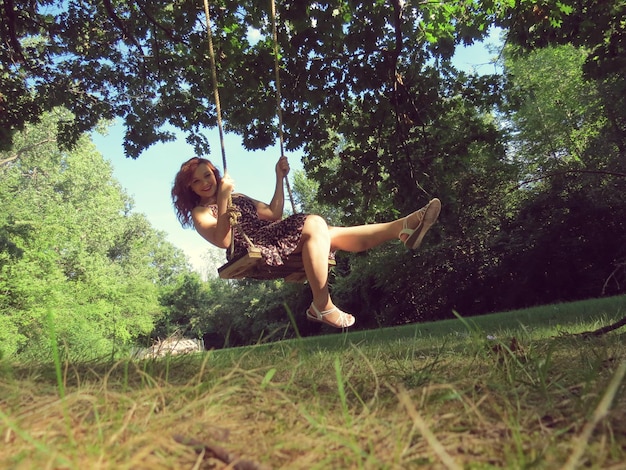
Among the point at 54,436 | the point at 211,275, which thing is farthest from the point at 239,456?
the point at 211,275

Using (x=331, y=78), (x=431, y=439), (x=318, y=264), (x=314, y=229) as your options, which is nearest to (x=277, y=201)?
(x=314, y=229)

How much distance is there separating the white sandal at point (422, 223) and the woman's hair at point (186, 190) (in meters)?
1.47

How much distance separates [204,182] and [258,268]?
86cm

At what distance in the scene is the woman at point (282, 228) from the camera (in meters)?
2.93

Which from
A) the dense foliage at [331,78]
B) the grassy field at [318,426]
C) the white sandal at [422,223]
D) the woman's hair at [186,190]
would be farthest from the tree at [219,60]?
the grassy field at [318,426]

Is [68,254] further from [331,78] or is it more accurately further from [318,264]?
[318,264]

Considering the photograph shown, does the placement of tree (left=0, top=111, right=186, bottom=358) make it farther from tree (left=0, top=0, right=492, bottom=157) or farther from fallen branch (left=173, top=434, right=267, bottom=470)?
tree (left=0, top=0, right=492, bottom=157)

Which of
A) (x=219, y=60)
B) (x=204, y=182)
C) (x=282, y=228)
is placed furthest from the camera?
(x=219, y=60)

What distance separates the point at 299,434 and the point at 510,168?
757 centimetres

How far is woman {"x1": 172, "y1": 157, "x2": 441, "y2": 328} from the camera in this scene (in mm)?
2930

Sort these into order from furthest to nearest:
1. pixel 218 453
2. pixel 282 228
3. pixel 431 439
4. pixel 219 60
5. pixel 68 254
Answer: pixel 68 254
pixel 219 60
pixel 282 228
pixel 218 453
pixel 431 439

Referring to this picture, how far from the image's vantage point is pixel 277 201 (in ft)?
11.6

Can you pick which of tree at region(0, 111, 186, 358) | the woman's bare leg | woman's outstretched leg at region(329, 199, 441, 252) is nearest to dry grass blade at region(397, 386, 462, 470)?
tree at region(0, 111, 186, 358)

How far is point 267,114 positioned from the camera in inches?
223
